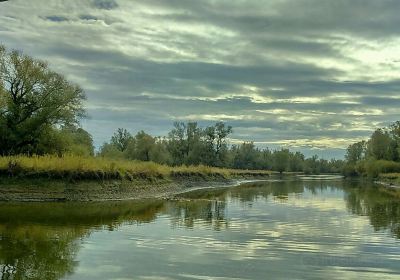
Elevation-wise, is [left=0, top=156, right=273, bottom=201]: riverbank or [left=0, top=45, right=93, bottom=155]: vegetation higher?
[left=0, top=45, right=93, bottom=155]: vegetation

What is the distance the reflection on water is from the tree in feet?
73.1

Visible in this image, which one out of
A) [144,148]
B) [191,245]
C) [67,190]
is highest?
[144,148]

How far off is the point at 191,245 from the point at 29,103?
123ft

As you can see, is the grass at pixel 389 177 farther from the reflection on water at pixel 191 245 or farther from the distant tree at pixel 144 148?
the reflection on water at pixel 191 245

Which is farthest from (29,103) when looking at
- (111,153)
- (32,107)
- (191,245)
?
(111,153)

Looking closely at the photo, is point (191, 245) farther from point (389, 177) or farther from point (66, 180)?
point (389, 177)

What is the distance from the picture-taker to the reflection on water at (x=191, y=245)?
11.7 meters

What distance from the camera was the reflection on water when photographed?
38.4 feet

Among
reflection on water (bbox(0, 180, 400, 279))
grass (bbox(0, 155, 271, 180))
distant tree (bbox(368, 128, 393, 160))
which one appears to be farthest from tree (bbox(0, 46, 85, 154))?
distant tree (bbox(368, 128, 393, 160))

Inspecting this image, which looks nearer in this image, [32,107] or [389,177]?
[32,107]

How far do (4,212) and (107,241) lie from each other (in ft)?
34.1

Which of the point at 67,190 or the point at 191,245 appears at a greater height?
the point at 67,190

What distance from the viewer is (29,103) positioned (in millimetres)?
48344

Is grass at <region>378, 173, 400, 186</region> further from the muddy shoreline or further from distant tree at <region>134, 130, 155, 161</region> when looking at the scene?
the muddy shoreline
